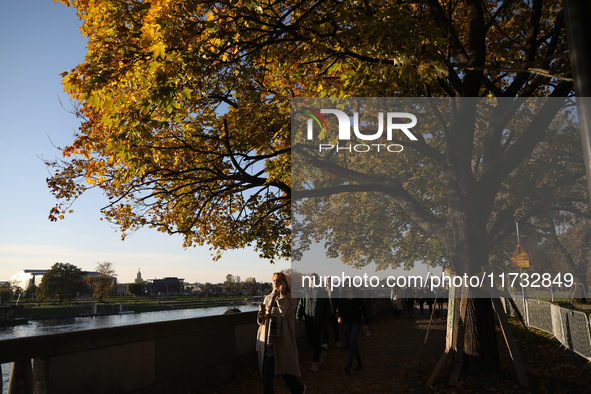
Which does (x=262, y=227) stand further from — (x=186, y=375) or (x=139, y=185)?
(x=186, y=375)

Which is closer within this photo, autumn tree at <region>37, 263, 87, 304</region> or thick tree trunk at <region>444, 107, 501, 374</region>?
thick tree trunk at <region>444, 107, 501, 374</region>

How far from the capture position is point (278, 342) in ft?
17.6

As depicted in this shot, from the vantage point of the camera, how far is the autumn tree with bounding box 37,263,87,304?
11806cm

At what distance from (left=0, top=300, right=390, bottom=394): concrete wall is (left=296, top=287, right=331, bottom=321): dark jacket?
1575 millimetres

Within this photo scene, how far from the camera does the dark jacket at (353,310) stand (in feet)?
26.6

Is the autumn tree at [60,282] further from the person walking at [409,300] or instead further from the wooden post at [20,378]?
the wooden post at [20,378]

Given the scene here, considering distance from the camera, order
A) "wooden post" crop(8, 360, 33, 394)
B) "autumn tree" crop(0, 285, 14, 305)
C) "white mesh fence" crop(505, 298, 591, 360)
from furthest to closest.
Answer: "autumn tree" crop(0, 285, 14, 305)
"white mesh fence" crop(505, 298, 591, 360)
"wooden post" crop(8, 360, 33, 394)

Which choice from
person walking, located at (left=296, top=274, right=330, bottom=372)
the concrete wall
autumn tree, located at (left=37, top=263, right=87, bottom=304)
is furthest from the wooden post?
autumn tree, located at (left=37, top=263, right=87, bottom=304)

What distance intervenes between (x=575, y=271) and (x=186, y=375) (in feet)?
86.4

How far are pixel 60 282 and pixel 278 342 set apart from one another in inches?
5307

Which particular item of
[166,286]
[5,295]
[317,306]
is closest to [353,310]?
[317,306]

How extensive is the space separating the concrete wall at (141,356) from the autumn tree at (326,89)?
2.46 m

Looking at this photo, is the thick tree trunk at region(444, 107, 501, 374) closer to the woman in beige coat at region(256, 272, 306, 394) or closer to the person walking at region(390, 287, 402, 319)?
the woman in beige coat at region(256, 272, 306, 394)

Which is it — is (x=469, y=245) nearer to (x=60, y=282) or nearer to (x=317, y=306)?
(x=317, y=306)
